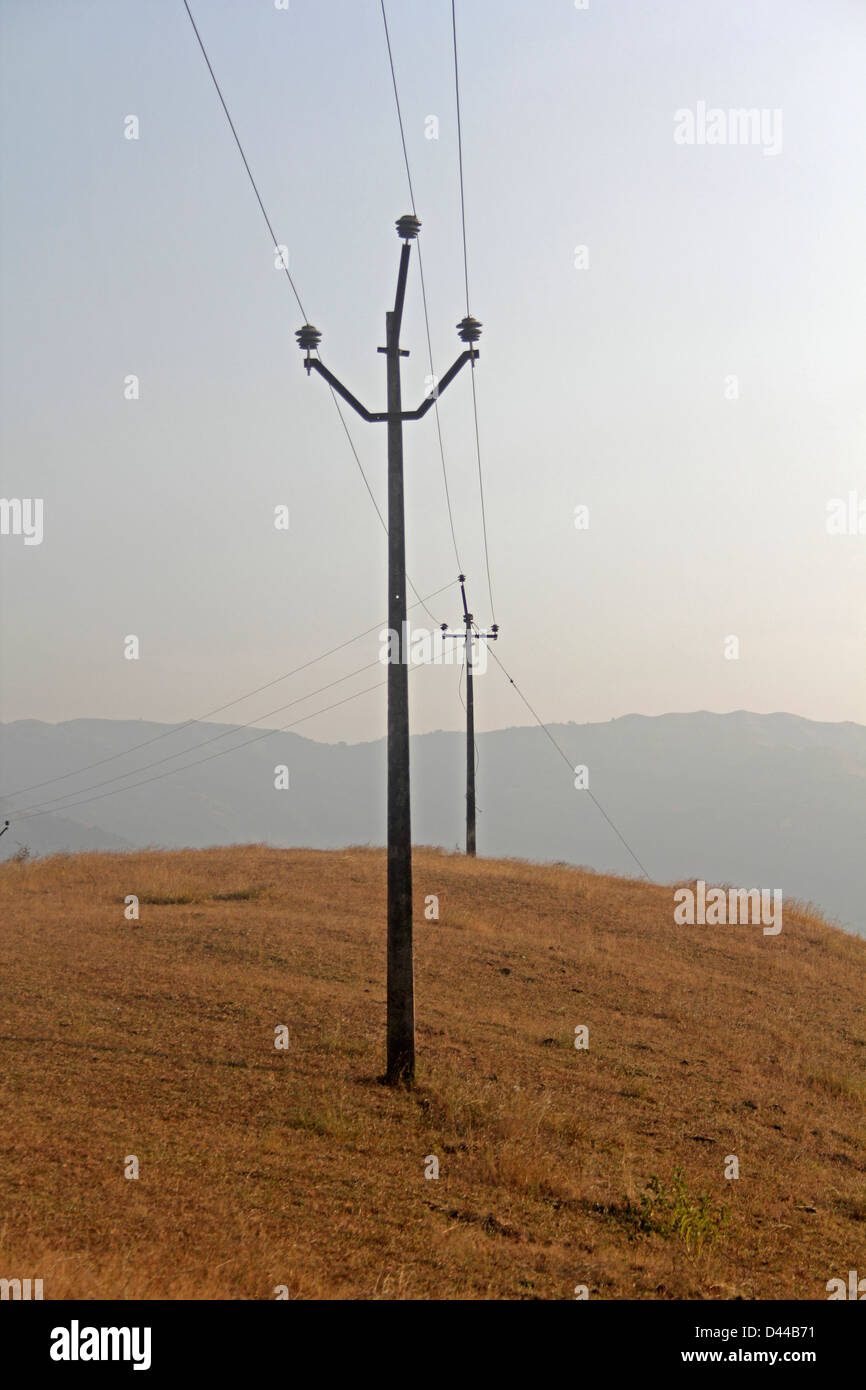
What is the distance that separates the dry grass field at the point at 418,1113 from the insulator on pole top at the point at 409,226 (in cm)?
1033

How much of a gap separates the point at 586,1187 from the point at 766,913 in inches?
864

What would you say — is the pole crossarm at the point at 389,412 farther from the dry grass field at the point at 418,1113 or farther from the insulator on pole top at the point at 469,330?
the dry grass field at the point at 418,1113

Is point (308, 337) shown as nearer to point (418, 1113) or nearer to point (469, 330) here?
point (469, 330)

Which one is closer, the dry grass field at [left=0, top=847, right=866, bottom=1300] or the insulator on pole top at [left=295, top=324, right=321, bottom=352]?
the dry grass field at [left=0, top=847, right=866, bottom=1300]

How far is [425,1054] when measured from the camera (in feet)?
45.7

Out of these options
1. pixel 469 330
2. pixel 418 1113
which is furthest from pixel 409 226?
pixel 418 1113

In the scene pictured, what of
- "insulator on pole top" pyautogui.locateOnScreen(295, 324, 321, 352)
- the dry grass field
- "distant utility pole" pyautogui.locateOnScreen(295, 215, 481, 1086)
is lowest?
the dry grass field

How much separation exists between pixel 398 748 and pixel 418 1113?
162 inches

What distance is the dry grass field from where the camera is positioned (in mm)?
7828

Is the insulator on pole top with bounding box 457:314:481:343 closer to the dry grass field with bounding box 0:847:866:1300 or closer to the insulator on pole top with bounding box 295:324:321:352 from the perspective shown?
the insulator on pole top with bounding box 295:324:321:352

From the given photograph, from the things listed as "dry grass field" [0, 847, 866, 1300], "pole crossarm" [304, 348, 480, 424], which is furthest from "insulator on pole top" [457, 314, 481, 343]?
"dry grass field" [0, 847, 866, 1300]
